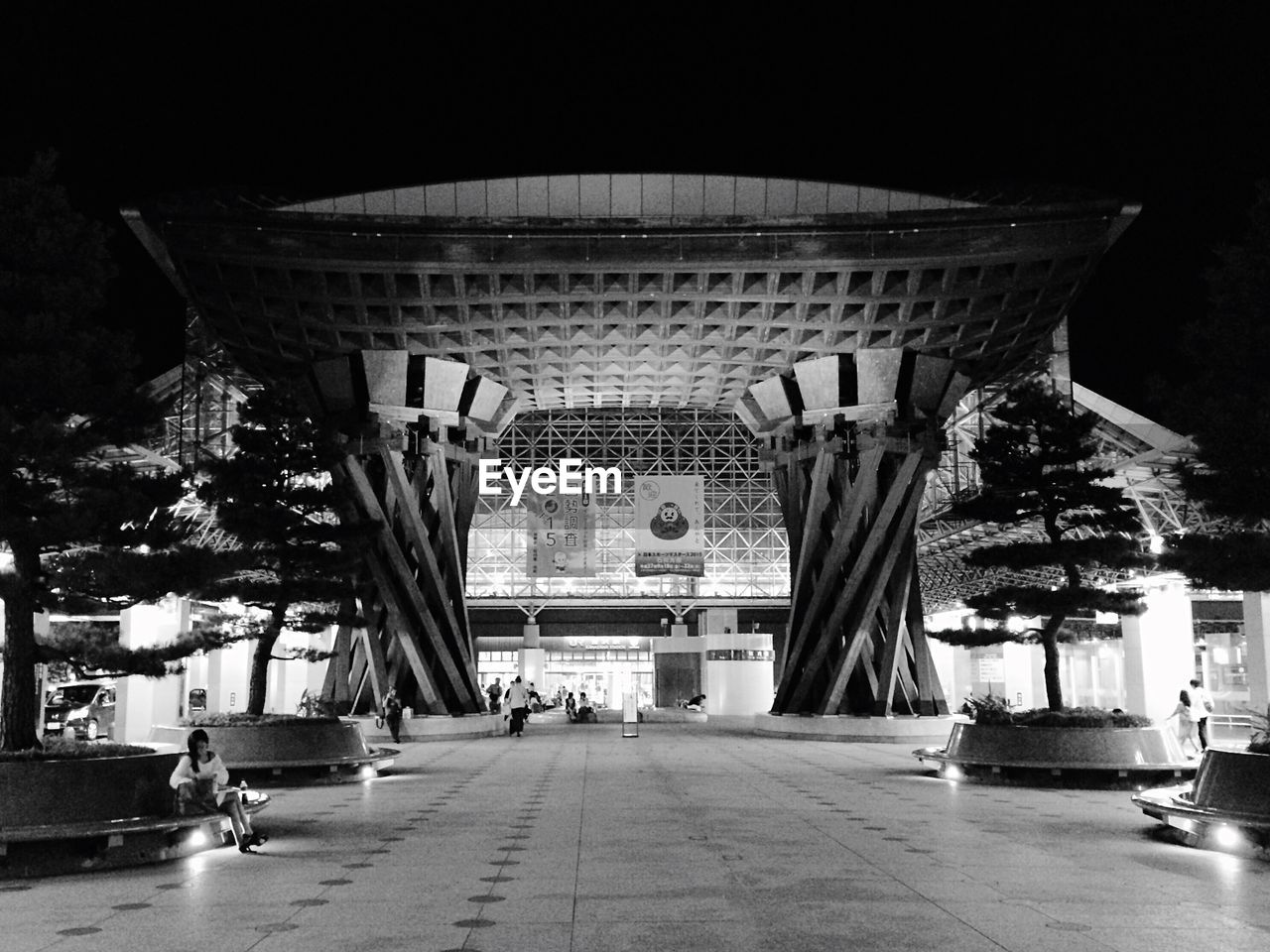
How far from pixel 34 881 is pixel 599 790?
8206 mm

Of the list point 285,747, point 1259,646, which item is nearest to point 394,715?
point 285,747

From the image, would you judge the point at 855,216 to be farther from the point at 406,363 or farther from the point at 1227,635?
the point at 1227,635

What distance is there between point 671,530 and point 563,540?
3354mm

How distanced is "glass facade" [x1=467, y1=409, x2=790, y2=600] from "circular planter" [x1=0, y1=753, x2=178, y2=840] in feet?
156

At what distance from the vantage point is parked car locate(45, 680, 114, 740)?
26594 millimetres

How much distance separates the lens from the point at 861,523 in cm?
2919

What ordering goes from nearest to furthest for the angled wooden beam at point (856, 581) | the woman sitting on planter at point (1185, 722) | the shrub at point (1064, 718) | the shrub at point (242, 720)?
the shrub at point (1064, 718)
the shrub at point (242, 720)
the woman sitting on planter at point (1185, 722)
the angled wooden beam at point (856, 581)

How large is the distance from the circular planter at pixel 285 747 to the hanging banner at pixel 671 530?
19.2 meters

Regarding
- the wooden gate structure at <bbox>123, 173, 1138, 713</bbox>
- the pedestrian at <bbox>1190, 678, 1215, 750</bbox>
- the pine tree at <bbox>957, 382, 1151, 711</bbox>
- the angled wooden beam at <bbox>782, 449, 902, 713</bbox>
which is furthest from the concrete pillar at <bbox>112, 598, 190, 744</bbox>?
the pedestrian at <bbox>1190, 678, 1215, 750</bbox>

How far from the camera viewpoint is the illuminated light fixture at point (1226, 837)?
9.95m

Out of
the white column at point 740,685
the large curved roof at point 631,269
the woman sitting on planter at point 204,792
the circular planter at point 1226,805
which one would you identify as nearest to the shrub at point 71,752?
the woman sitting on planter at point 204,792

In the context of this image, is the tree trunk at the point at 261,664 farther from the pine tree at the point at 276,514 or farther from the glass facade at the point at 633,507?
the glass facade at the point at 633,507

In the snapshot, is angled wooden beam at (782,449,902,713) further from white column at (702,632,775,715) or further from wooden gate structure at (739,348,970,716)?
white column at (702,632,775,715)

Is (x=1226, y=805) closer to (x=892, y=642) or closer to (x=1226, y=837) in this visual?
(x=1226, y=837)
